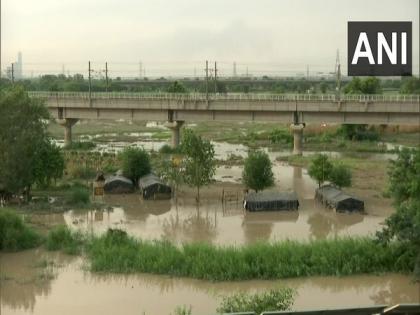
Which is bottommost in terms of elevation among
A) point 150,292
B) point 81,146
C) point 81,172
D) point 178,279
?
point 150,292

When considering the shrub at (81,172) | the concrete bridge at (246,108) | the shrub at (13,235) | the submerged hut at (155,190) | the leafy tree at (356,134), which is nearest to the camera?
the shrub at (13,235)

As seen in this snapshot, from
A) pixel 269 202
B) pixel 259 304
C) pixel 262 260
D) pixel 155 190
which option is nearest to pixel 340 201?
pixel 269 202

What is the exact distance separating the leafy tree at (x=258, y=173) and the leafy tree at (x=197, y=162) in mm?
1925

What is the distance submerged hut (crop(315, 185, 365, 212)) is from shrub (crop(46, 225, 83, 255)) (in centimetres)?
1198

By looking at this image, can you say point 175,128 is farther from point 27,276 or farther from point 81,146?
point 27,276

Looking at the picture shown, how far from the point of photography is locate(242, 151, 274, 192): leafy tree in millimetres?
29562

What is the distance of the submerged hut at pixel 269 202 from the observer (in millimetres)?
27484

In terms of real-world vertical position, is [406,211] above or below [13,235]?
above

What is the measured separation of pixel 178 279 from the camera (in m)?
18.1

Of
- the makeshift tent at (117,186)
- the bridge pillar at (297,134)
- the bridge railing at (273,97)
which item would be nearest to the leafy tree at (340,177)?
the makeshift tent at (117,186)

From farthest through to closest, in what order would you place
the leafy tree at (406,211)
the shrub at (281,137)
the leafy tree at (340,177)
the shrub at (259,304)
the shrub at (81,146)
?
the shrub at (281,137), the shrub at (81,146), the leafy tree at (340,177), the leafy tree at (406,211), the shrub at (259,304)

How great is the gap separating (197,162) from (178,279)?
39.5 ft

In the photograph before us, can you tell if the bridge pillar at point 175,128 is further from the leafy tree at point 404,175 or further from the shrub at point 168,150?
the leafy tree at point 404,175

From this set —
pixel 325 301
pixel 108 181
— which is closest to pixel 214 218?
pixel 108 181
